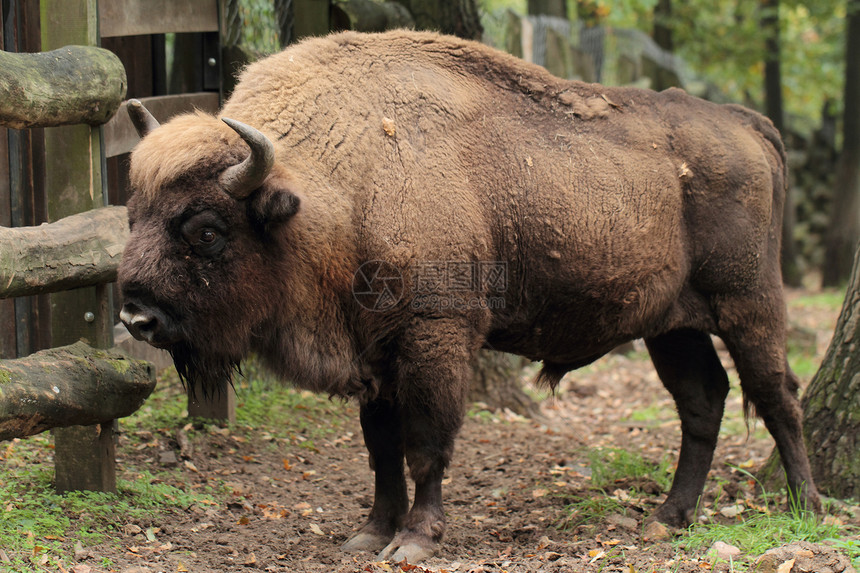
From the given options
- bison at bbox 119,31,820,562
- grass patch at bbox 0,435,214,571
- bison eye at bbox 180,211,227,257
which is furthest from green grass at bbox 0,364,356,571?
bison eye at bbox 180,211,227,257

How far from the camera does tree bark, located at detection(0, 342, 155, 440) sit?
11.6 feet

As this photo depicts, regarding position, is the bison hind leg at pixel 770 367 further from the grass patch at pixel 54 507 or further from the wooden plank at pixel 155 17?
the wooden plank at pixel 155 17

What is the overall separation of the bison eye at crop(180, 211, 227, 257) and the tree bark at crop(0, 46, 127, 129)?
850 mm

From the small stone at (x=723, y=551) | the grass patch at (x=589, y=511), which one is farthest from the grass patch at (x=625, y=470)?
the small stone at (x=723, y=551)

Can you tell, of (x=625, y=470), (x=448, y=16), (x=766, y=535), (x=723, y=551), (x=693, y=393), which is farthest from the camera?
(x=448, y=16)

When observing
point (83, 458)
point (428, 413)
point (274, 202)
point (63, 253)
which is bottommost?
point (83, 458)

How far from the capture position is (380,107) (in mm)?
4191

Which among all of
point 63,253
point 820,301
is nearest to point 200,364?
point 63,253

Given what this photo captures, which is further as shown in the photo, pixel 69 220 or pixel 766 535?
pixel 766 535

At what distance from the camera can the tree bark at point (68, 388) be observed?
3.52 meters

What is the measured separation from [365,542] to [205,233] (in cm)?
184

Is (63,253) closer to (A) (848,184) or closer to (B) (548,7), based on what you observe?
(B) (548,7)

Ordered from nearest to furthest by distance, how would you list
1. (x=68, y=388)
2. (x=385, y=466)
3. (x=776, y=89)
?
(x=68, y=388) → (x=385, y=466) → (x=776, y=89)

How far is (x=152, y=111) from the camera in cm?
518
